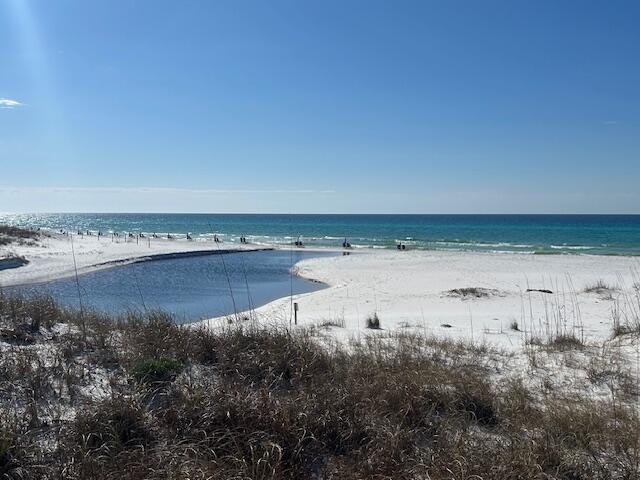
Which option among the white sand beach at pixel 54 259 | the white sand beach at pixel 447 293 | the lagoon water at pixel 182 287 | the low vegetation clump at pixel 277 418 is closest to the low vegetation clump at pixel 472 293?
the white sand beach at pixel 447 293

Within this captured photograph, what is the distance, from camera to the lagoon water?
1694 cm

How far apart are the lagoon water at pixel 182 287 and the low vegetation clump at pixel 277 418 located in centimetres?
688

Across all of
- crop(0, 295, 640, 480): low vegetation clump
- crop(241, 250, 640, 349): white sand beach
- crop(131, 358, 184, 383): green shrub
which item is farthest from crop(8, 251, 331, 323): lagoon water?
crop(131, 358, 184, 383): green shrub

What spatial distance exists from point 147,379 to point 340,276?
22.8 meters

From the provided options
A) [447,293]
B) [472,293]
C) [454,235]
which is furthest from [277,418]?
[454,235]

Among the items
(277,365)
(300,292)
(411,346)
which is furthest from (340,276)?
(277,365)

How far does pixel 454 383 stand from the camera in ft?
16.8

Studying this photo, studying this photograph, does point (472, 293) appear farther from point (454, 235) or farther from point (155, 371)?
point (454, 235)

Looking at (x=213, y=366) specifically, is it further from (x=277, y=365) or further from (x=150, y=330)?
(x=150, y=330)

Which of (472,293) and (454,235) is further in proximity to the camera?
(454,235)

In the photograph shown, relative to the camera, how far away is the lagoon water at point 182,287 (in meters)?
16.9

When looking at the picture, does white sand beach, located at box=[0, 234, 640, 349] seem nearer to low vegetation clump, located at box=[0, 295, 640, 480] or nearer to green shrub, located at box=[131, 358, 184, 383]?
low vegetation clump, located at box=[0, 295, 640, 480]

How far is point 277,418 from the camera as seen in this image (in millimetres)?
3982

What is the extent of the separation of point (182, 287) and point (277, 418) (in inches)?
806
